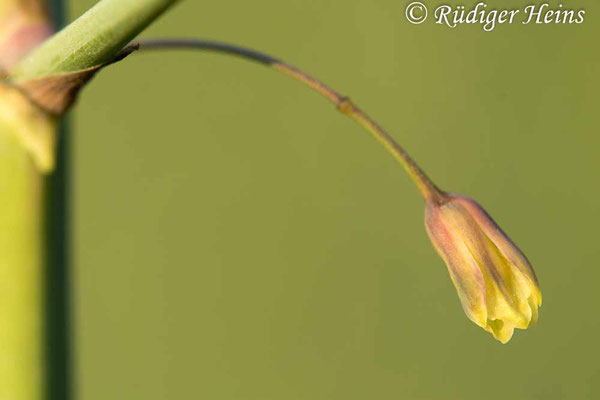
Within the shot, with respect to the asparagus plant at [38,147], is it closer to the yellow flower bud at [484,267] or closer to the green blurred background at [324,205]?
the yellow flower bud at [484,267]

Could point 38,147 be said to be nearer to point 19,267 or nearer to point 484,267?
point 19,267

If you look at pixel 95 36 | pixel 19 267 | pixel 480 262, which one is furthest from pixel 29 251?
pixel 480 262

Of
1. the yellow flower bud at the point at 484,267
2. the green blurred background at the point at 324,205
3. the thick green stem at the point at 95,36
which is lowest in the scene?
the yellow flower bud at the point at 484,267

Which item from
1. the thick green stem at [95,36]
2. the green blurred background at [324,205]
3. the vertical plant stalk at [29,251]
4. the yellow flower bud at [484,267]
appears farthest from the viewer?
the green blurred background at [324,205]

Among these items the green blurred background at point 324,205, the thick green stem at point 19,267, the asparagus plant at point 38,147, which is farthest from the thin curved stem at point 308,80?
the green blurred background at point 324,205

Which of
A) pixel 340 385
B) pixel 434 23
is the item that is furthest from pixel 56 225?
pixel 434 23

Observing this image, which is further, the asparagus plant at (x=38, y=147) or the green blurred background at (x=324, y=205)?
the green blurred background at (x=324, y=205)

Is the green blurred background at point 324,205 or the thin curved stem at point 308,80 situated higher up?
the green blurred background at point 324,205
